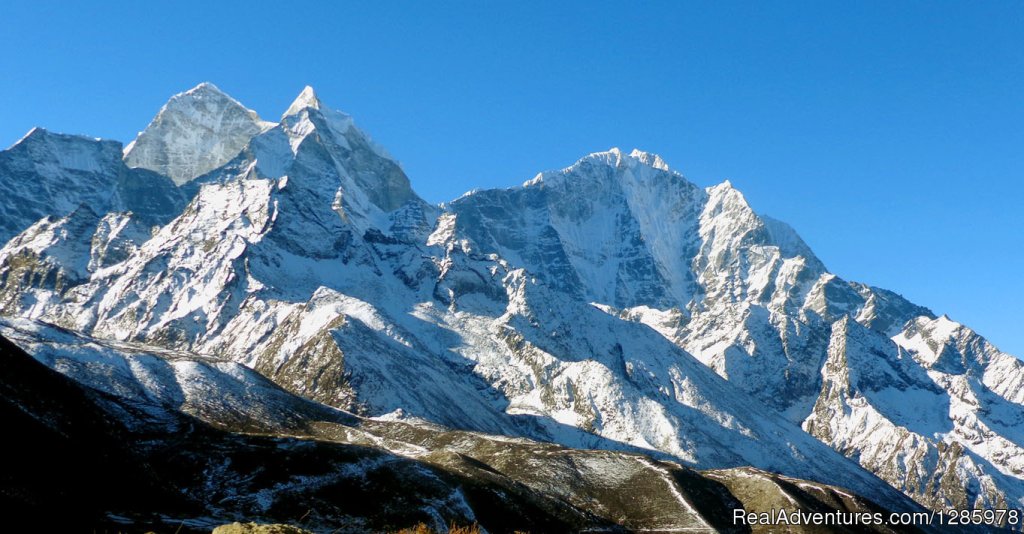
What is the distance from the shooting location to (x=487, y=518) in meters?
143

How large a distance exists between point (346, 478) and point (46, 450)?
284ft

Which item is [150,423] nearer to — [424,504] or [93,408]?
[424,504]

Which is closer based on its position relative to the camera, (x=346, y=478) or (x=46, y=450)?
(x=46, y=450)

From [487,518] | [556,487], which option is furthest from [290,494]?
[556,487]

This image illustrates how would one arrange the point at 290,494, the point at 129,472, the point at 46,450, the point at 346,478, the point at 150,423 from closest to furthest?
the point at 46,450 < the point at 129,472 < the point at 290,494 < the point at 346,478 < the point at 150,423

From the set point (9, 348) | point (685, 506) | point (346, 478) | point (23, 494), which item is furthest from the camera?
point (685, 506)

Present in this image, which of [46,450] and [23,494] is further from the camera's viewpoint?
[46,450]

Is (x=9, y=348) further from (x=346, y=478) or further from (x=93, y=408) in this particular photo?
(x=346, y=478)

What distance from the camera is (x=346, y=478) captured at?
13962cm

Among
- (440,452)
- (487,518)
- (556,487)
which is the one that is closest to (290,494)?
(487,518)

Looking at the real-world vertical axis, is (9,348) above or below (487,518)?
above

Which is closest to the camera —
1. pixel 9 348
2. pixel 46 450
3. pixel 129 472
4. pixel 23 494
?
pixel 23 494

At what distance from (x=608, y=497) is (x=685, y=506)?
1861 centimetres

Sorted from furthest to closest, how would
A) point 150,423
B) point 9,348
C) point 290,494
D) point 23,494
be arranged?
point 150,423 → point 290,494 → point 9,348 → point 23,494
